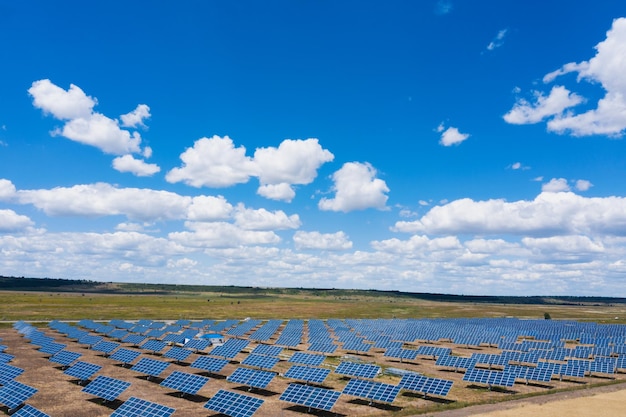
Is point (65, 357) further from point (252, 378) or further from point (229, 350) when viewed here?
point (252, 378)

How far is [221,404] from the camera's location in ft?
108

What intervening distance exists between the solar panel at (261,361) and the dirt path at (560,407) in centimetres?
2007

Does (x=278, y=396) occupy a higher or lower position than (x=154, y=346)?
lower

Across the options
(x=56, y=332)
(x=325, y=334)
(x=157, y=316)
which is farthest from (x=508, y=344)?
→ (x=157, y=316)

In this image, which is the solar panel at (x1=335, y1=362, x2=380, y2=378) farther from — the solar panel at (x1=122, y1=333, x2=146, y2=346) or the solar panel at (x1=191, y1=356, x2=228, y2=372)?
the solar panel at (x1=122, y1=333, x2=146, y2=346)

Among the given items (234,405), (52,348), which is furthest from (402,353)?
(52,348)

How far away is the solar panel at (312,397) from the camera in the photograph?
34.4 m

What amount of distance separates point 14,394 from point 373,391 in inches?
1124

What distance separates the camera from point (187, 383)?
39094 millimetres

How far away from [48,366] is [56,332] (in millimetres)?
33805

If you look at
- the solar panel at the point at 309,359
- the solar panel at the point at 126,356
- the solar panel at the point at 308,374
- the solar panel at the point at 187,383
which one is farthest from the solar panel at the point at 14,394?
the solar panel at the point at 309,359

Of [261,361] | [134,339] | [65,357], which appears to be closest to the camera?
[261,361]

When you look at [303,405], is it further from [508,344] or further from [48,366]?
[508,344]

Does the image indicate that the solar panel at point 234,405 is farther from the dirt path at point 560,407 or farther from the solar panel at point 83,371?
the solar panel at point 83,371
